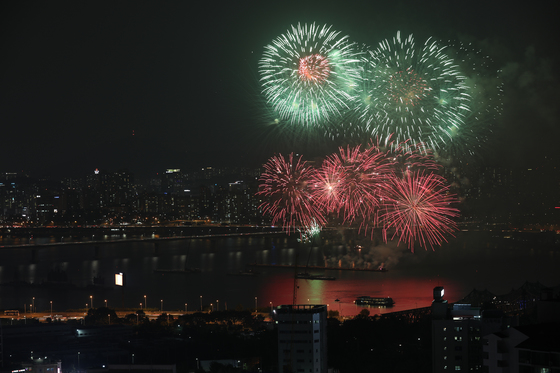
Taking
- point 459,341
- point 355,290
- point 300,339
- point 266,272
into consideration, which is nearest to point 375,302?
point 355,290

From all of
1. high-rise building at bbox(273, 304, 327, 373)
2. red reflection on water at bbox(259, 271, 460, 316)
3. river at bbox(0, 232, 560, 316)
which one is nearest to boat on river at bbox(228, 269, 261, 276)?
river at bbox(0, 232, 560, 316)

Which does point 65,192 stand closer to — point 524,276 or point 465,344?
point 524,276

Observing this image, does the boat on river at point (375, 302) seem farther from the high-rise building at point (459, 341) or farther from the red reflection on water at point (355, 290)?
the high-rise building at point (459, 341)

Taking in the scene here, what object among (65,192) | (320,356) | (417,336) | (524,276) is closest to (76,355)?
(320,356)

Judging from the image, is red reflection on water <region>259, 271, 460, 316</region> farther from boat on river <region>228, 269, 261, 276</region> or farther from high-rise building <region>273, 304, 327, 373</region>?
high-rise building <region>273, 304, 327, 373</region>

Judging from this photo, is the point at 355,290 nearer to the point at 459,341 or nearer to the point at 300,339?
the point at 300,339

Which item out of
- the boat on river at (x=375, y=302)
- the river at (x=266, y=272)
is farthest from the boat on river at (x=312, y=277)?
the boat on river at (x=375, y=302)
